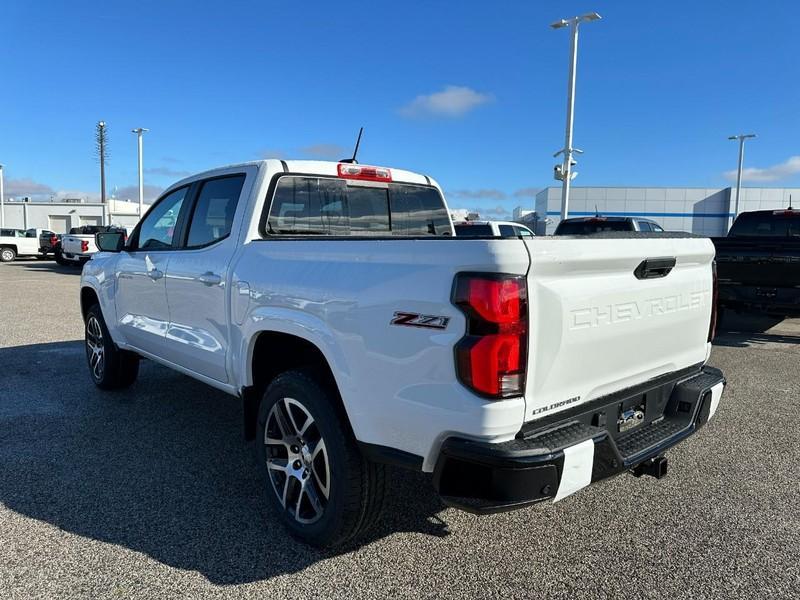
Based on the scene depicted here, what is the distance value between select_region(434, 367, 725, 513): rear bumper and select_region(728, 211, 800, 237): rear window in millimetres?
8685

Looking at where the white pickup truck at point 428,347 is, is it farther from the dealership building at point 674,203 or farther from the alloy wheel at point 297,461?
the dealership building at point 674,203

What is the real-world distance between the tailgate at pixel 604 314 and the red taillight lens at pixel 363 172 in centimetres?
201

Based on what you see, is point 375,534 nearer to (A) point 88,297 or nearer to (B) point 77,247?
(A) point 88,297

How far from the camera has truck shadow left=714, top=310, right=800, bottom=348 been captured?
8562 millimetres

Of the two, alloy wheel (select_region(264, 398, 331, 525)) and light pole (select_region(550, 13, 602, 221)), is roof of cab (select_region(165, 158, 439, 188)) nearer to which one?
alloy wheel (select_region(264, 398, 331, 525))

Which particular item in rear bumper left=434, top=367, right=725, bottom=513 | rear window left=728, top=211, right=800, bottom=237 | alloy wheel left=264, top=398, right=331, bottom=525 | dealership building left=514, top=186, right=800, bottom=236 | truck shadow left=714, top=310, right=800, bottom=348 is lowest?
truck shadow left=714, top=310, right=800, bottom=348

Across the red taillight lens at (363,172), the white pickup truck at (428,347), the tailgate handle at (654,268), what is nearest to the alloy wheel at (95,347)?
the white pickup truck at (428,347)

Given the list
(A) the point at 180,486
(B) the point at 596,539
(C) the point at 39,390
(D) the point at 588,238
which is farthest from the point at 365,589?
(C) the point at 39,390

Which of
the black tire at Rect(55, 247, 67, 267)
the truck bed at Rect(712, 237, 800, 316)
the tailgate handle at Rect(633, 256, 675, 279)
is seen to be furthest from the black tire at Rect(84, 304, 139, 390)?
the black tire at Rect(55, 247, 67, 267)

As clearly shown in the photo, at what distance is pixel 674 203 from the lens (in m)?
46.0

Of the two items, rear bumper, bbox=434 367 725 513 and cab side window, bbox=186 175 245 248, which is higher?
cab side window, bbox=186 175 245 248

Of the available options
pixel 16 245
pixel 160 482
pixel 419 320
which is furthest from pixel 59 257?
pixel 419 320

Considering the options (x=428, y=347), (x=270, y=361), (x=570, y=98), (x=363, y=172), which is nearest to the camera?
(x=428, y=347)

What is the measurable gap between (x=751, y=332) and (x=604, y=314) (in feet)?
28.1
